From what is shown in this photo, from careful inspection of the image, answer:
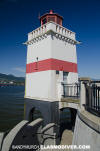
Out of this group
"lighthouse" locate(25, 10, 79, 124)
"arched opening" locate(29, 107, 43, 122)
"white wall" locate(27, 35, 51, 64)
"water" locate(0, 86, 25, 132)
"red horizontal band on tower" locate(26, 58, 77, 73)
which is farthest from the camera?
"water" locate(0, 86, 25, 132)

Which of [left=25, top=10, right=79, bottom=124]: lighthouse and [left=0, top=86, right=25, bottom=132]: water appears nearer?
[left=25, top=10, right=79, bottom=124]: lighthouse

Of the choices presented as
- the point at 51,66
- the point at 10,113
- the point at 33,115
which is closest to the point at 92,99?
the point at 51,66

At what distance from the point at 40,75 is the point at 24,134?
19.0 feet

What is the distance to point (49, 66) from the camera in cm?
1098

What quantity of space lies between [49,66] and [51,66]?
0.67 feet

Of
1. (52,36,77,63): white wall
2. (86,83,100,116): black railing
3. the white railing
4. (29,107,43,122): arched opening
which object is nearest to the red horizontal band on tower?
(52,36,77,63): white wall

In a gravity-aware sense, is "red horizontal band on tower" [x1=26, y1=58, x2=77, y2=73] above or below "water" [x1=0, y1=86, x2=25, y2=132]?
above

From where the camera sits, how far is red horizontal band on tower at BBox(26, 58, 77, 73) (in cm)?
1107

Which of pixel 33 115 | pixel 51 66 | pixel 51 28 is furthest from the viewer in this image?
pixel 33 115

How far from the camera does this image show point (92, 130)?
3.93 metres

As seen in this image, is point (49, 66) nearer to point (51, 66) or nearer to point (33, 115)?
point (51, 66)

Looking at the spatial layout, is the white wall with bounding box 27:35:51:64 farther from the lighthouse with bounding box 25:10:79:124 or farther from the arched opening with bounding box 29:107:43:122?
the arched opening with bounding box 29:107:43:122

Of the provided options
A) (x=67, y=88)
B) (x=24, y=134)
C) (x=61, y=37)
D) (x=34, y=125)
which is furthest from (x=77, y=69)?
(x=24, y=134)

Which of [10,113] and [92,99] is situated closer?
[92,99]
